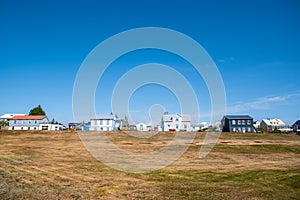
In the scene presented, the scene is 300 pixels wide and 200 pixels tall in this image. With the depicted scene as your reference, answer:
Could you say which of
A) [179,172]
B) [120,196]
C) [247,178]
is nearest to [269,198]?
[247,178]

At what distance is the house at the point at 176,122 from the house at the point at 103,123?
15.7 meters

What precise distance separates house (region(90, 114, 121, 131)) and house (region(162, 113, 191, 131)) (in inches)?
617

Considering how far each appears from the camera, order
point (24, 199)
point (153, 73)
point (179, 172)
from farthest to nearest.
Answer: point (153, 73) < point (179, 172) < point (24, 199)

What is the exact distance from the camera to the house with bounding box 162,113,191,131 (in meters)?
75.6

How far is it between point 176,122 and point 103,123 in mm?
22308

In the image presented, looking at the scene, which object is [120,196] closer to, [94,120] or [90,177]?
[90,177]

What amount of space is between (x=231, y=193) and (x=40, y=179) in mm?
8356

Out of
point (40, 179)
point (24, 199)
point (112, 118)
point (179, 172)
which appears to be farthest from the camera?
point (112, 118)

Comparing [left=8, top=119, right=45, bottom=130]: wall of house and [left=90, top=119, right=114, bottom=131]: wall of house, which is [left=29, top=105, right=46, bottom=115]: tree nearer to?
[left=8, top=119, right=45, bottom=130]: wall of house

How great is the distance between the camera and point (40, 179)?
37.0ft

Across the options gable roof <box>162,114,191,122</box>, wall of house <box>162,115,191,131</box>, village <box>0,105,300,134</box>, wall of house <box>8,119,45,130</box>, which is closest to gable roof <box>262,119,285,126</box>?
village <box>0,105,300,134</box>

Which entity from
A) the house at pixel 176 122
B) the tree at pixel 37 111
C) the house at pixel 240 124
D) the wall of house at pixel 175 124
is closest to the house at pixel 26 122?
the tree at pixel 37 111

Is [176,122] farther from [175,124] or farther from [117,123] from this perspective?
[117,123]

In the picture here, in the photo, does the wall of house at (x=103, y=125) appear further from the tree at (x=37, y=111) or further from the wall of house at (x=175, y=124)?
the tree at (x=37, y=111)
